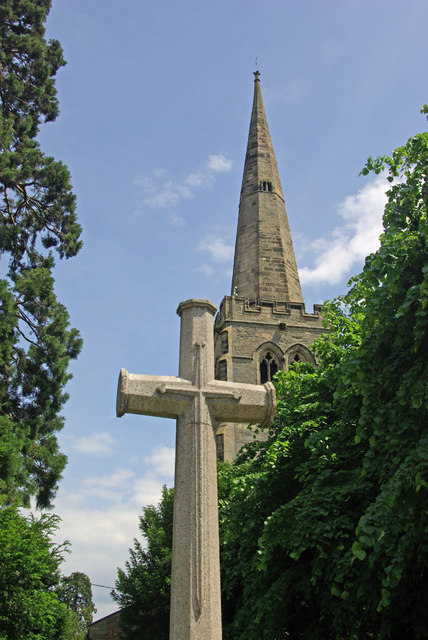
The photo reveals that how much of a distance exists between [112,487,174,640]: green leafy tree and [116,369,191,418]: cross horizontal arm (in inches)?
636

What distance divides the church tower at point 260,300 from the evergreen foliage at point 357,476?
13277 mm

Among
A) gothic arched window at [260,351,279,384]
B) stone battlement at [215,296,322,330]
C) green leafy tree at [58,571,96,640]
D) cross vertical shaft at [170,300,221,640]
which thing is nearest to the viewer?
cross vertical shaft at [170,300,221,640]

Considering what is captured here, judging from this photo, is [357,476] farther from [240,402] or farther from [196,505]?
[196,505]

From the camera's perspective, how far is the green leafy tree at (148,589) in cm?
1992

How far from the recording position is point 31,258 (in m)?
20.3

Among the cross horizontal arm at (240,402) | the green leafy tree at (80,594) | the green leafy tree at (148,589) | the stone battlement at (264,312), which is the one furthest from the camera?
the green leafy tree at (80,594)

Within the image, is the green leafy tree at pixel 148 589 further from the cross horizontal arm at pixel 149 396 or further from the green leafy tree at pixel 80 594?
the green leafy tree at pixel 80 594

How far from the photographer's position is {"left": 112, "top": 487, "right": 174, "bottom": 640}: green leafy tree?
65.4 feet

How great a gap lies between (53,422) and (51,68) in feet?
46.8

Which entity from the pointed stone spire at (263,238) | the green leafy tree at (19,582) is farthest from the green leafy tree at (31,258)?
the pointed stone spire at (263,238)

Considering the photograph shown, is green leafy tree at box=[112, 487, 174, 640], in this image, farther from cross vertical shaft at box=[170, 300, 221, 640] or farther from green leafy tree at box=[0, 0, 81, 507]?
cross vertical shaft at box=[170, 300, 221, 640]

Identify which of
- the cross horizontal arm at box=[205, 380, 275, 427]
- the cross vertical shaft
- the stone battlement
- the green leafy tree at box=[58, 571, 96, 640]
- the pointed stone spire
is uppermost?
the pointed stone spire

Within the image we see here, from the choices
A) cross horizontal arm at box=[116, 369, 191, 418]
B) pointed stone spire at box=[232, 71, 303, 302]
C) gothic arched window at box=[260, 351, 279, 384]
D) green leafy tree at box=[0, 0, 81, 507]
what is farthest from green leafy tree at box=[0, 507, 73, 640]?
pointed stone spire at box=[232, 71, 303, 302]

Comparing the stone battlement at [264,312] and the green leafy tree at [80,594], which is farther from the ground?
the stone battlement at [264,312]
